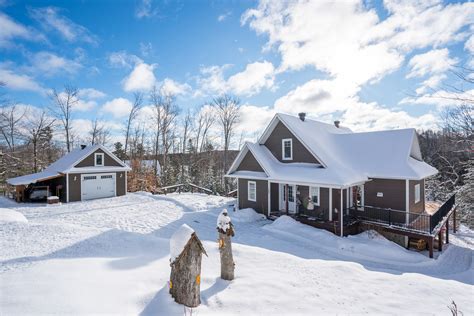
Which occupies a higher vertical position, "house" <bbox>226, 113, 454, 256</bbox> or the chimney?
the chimney

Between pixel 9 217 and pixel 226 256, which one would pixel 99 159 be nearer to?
pixel 9 217

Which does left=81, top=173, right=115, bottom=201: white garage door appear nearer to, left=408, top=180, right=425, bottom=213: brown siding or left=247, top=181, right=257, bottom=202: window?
left=247, top=181, right=257, bottom=202: window

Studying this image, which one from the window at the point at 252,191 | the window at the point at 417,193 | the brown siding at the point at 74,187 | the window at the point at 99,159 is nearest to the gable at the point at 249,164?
the window at the point at 252,191

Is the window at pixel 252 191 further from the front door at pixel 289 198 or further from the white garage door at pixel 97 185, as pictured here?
the white garage door at pixel 97 185

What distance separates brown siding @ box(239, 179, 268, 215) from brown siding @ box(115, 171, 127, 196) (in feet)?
35.8

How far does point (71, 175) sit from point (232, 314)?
59.5 ft

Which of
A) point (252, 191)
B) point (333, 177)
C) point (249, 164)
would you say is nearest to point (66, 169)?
point (249, 164)

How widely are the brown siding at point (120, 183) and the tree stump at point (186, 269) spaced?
58.7 feet

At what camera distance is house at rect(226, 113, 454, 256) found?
12.0 metres

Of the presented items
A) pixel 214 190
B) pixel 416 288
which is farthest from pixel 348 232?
pixel 214 190

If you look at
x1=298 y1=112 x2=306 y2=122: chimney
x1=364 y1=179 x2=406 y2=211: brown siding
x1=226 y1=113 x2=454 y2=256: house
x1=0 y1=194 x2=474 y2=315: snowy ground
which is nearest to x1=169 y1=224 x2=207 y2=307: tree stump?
x1=0 y1=194 x2=474 y2=315: snowy ground

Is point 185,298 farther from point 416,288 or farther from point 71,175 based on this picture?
point 71,175

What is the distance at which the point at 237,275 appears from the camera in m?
5.87

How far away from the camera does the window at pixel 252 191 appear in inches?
596
